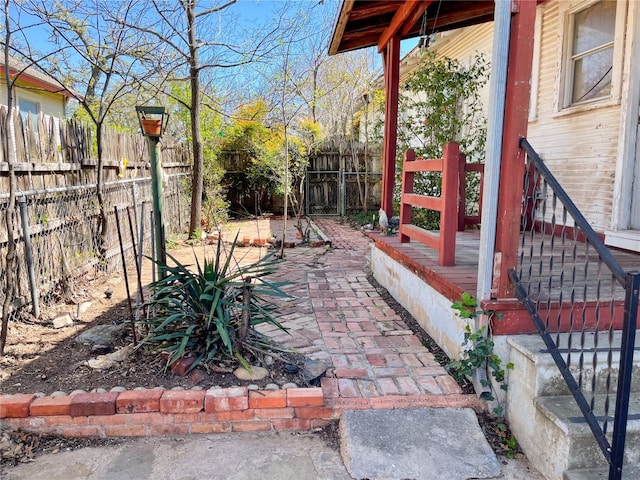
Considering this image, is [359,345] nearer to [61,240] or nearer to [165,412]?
[165,412]

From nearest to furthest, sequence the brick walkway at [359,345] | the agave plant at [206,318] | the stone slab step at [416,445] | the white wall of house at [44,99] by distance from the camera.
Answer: the stone slab step at [416,445] < the brick walkway at [359,345] < the agave plant at [206,318] < the white wall of house at [44,99]

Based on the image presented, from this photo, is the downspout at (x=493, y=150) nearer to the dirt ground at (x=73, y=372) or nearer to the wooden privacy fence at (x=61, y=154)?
the dirt ground at (x=73, y=372)

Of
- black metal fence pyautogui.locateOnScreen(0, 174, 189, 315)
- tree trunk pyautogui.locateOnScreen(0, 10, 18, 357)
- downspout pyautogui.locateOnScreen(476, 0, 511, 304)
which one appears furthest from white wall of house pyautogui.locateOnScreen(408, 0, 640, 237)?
tree trunk pyautogui.locateOnScreen(0, 10, 18, 357)

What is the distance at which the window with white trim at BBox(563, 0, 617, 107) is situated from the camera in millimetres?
4094

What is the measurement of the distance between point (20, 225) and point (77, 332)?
3.30ft

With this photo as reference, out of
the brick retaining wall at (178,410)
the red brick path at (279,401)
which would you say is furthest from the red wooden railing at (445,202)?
the brick retaining wall at (178,410)

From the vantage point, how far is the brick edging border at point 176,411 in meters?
2.33

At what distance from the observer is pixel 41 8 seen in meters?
3.86

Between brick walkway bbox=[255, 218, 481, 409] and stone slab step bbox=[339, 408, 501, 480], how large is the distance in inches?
3.8

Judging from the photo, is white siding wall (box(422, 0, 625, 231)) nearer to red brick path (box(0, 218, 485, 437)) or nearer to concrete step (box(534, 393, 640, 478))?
red brick path (box(0, 218, 485, 437))

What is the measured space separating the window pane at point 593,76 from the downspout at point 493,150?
2466mm

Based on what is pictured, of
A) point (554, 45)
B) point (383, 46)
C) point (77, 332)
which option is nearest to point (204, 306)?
point (77, 332)

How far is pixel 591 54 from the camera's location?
4359 millimetres

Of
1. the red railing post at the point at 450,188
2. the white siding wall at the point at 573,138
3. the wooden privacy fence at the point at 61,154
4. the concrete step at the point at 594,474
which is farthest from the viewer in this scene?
the white siding wall at the point at 573,138
